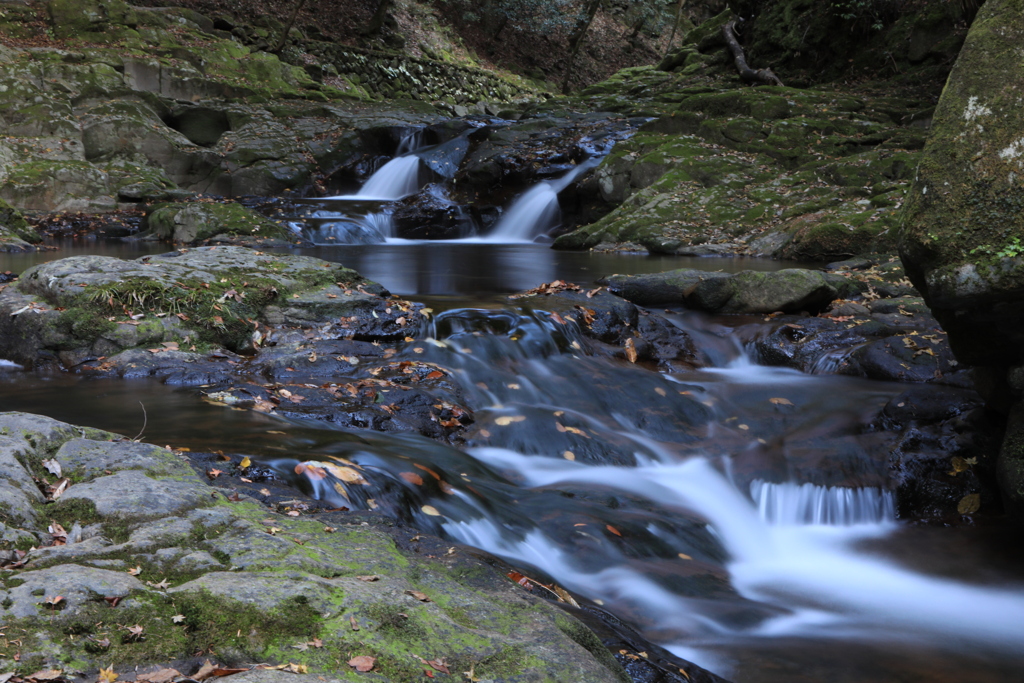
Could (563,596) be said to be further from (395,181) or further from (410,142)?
(410,142)

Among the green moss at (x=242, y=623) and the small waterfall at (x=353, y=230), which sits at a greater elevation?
the small waterfall at (x=353, y=230)

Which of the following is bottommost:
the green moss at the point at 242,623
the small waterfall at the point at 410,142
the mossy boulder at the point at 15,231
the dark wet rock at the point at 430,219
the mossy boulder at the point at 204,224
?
the green moss at the point at 242,623

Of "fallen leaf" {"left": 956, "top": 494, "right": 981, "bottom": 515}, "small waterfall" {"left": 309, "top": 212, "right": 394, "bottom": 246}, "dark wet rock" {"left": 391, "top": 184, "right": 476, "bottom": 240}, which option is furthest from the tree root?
"fallen leaf" {"left": 956, "top": 494, "right": 981, "bottom": 515}

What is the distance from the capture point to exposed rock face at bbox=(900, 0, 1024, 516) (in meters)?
3.66

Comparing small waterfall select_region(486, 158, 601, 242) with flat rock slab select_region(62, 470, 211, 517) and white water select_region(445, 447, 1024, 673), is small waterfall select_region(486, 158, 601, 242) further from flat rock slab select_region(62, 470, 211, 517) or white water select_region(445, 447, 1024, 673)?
flat rock slab select_region(62, 470, 211, 517)

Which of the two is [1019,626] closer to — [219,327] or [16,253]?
[219,327]

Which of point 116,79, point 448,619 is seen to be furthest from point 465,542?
point 116,79

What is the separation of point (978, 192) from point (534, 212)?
13.5 meters

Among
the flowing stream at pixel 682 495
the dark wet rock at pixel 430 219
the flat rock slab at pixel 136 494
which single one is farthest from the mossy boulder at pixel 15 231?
the flat rock slab at pixel 136 494

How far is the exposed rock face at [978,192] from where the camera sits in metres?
3.66

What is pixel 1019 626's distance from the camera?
12.2 feet

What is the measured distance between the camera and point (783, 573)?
14.2 ft

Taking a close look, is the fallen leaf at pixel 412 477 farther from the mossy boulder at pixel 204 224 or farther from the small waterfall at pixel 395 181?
the small waterfall at pixel 395 181

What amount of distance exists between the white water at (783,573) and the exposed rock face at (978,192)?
5.14 feet
